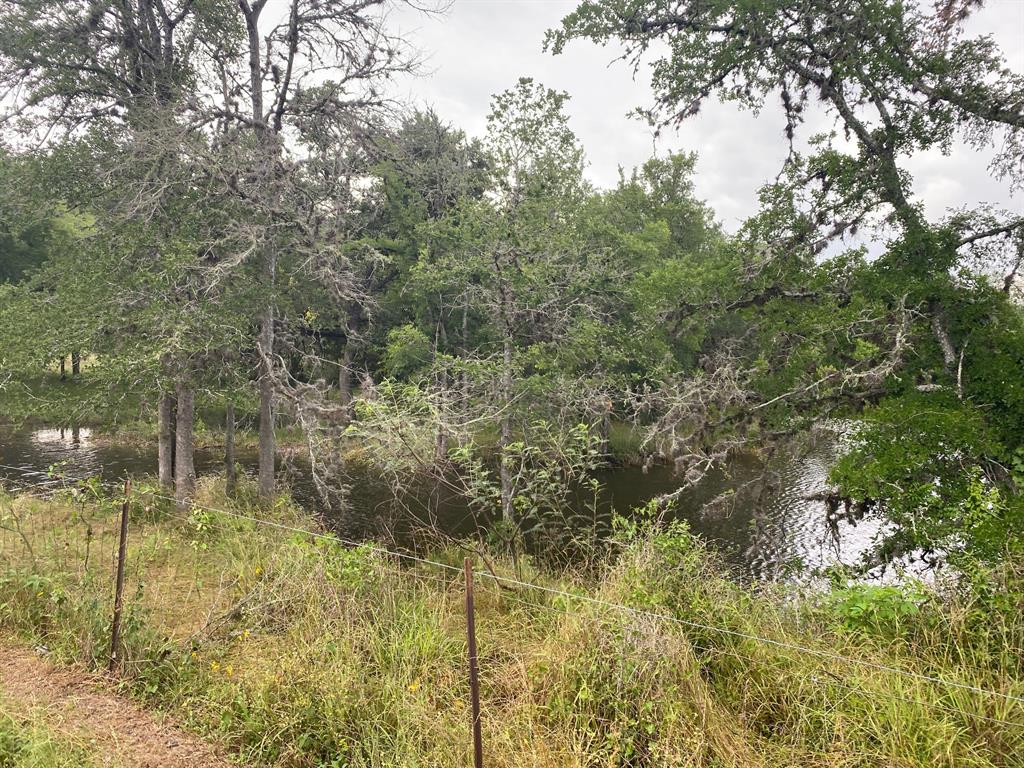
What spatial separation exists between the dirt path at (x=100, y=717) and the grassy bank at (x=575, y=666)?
15 cm

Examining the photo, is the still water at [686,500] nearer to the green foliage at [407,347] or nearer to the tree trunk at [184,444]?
the tree trunk at [184,444]

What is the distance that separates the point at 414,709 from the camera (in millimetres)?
3756

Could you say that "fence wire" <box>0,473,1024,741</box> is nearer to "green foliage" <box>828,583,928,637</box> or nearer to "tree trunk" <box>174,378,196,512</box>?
"green foliage" <box>828,583,928,637</box>

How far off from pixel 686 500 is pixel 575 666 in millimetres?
12629

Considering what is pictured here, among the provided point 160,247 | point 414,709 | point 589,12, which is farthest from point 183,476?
point 589,12

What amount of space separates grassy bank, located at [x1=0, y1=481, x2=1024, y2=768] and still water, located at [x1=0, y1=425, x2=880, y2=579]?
3.47 metres

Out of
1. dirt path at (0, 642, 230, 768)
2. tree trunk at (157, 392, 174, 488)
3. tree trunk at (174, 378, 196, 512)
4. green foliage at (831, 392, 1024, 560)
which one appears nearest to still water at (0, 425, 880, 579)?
green foliage at (831, 392, 1024, 560)

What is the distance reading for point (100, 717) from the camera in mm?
3875

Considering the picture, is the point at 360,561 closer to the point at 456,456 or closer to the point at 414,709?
the point at 414,709

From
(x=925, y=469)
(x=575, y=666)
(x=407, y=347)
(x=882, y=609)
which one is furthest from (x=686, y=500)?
(x=575, y=666)

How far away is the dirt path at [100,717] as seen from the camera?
357cm

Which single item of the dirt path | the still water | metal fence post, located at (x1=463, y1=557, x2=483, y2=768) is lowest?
the still water

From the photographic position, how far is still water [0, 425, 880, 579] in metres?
9.84

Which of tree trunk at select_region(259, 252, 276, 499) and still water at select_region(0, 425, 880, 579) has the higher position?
tree trunk at select_region(259, 252, 276, 499)
